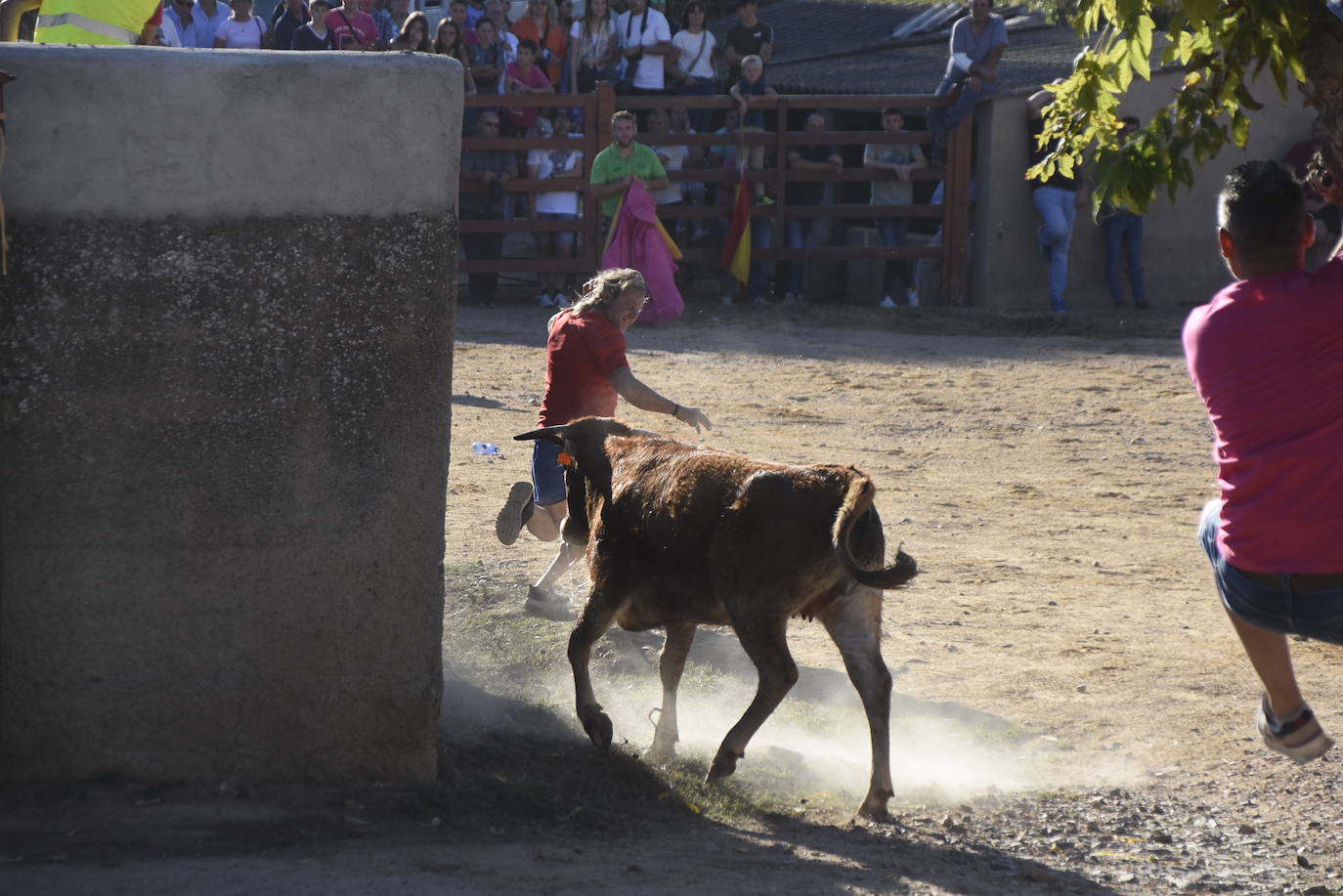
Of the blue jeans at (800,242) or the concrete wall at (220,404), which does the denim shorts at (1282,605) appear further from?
the blue jeans at (800,242)

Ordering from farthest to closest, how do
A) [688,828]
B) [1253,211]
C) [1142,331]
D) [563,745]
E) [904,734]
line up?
[1142,331], [904,734], [563,745], [688,828], [1253,211]

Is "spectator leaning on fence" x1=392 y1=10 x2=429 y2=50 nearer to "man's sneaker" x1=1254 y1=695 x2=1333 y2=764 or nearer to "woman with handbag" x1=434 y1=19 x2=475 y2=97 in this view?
"woman with handbag" x1=434 y1=19 x2=475 y2=97

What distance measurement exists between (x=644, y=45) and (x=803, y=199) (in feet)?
8.25

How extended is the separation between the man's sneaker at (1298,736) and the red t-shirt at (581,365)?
319 cm

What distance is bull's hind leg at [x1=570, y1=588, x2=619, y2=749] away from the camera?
526cm

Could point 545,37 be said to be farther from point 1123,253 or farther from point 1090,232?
point 1123,253

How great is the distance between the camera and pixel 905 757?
5.66 meters

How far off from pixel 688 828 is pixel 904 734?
1.39 meters

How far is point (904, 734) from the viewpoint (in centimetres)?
586

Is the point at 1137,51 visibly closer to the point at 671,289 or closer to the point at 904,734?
the point at 904,734

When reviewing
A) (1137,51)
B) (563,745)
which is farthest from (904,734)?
(1137,51)

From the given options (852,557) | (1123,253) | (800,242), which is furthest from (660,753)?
(1123,253)

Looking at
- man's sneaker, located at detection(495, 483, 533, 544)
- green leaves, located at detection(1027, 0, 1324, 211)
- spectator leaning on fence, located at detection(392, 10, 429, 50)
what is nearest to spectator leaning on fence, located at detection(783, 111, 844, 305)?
spectator leaning on fence, located at detection(392, 10, 429, 50)

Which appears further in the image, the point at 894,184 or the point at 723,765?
the point at 894,184
